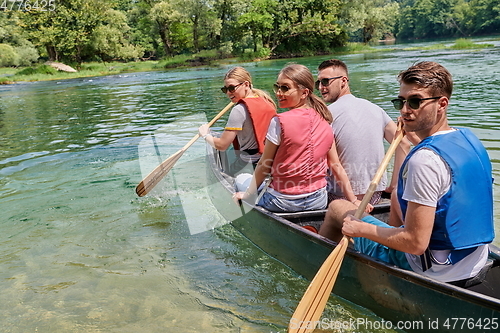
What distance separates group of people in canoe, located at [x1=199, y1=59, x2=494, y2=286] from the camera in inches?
80.4

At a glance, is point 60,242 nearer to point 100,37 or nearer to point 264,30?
point 100,37

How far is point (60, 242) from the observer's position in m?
4.66

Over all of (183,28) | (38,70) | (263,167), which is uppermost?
(183,28)

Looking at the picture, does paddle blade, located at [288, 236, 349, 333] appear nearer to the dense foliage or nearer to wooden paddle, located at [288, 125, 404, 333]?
wooden paddle, located at [288, 125, 404, 333]

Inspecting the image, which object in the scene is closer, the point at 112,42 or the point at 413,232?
the point at 413,232

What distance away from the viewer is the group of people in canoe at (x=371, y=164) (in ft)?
6.70

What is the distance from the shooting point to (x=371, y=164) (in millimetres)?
3625

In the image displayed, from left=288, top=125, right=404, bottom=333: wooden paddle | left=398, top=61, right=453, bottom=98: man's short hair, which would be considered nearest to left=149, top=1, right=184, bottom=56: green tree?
left=288, top=125, right=404, bottom=333: wooden paddle

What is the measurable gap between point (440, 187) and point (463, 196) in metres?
0.13

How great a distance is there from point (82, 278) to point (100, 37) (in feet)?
121

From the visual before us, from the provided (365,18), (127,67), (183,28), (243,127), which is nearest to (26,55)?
(127,67)

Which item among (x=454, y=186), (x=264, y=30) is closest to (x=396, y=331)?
(x=454, y=186)

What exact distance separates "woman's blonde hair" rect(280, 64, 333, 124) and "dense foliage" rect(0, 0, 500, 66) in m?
35.9

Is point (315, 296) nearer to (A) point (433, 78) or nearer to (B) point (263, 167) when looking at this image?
(B) point (263, 167)
